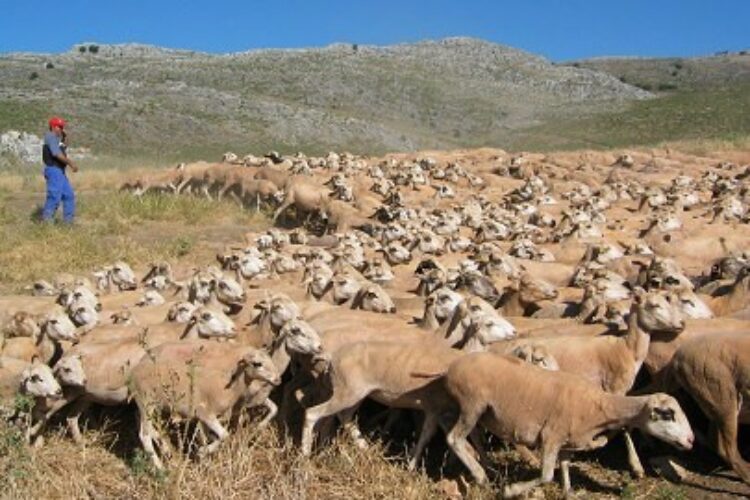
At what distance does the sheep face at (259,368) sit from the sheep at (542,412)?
171 centimetres

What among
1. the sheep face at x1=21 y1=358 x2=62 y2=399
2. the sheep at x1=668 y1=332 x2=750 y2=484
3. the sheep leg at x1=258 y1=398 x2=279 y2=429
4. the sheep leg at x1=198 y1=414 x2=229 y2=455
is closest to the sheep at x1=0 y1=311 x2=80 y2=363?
the sheep face at x1=21 y1=358 x2=62 y2=399

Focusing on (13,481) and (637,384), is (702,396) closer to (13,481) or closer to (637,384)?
(637,384)

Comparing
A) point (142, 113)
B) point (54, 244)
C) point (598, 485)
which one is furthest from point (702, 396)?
point (142, 113)

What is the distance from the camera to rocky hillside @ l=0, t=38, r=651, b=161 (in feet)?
186

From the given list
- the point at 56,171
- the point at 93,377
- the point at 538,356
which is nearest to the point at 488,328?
the point at 538,356

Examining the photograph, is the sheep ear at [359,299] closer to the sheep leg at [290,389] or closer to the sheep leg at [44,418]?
the sheep leg at [290,389]

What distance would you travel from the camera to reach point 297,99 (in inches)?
3063

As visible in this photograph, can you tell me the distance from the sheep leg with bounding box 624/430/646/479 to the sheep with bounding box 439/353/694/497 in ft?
1.57

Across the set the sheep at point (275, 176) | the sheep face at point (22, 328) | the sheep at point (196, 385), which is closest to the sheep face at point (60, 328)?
the sheep face at point (22, 328)

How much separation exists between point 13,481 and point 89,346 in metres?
2.72

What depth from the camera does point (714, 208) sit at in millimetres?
19141

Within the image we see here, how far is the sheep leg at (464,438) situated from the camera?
7.76 m

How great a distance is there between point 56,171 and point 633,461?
53.6ft

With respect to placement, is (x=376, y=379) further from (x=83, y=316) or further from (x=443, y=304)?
(x=83, y=316)
